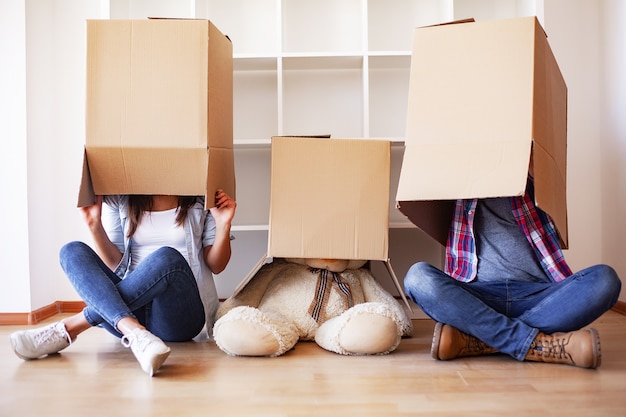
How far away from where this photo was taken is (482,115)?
138 cm

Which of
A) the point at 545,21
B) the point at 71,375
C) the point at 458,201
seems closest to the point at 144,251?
the point at 71,375

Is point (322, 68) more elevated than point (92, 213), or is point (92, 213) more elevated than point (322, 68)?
point (322, 68)

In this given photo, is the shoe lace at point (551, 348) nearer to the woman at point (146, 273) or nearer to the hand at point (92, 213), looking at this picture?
the woman at point (146, 273)

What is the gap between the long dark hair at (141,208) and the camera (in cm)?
167

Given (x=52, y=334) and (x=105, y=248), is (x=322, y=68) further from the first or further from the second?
(x=52, y=334)

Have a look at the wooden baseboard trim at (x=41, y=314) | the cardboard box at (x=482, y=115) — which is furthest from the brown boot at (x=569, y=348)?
the wooden baseboard trim at (x=41, y=314)

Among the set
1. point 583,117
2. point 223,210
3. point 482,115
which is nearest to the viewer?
point 482,115

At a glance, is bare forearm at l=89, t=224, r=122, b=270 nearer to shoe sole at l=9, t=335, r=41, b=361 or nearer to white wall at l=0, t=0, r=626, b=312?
shoe sole at l=9, t=335, r=41, b=361

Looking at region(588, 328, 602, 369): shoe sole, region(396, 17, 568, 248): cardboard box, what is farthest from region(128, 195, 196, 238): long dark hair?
region(588, 328, 602, 369): shoe sole

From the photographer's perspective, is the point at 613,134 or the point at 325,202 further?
the point at 613,134

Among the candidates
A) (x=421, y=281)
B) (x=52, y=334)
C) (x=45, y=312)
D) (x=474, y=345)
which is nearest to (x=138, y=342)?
(x=52, y=334)

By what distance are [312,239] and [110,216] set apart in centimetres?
54

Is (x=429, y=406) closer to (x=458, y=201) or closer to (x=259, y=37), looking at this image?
(x=458, y=201)

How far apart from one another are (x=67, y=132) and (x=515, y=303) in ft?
5.44
